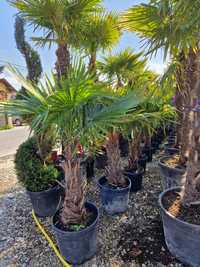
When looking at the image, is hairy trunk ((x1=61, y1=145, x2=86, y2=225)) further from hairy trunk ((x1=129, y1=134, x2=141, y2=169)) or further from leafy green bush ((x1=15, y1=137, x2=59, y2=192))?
hairy trunk ((x1=129, y1=134, x2=141, y2=169))

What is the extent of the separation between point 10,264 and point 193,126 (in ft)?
7.18

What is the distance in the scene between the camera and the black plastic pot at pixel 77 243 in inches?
65.4

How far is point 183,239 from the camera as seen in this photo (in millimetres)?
1597

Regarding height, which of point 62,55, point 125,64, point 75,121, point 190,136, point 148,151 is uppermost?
point 62,55

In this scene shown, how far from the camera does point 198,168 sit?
1826 mm

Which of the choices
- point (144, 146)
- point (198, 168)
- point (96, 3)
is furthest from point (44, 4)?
point (144, 146)

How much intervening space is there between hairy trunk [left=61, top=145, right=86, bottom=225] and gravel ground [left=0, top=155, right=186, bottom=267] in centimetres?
44

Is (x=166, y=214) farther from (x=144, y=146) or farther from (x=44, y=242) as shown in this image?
(x=144, y=146)

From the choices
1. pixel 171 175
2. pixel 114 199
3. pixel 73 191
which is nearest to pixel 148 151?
pixel 171 175

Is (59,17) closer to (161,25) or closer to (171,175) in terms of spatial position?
(161,25)

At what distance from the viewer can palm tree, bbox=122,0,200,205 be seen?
54.7 inches

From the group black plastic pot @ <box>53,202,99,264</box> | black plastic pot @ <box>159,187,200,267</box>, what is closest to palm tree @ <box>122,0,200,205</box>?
black plastic pot @ <box>159,187,200,267</box>

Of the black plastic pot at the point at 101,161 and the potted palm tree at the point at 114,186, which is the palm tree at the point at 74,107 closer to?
the potted palm tree at the point at 114,186

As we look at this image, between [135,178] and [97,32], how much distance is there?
2.29m
